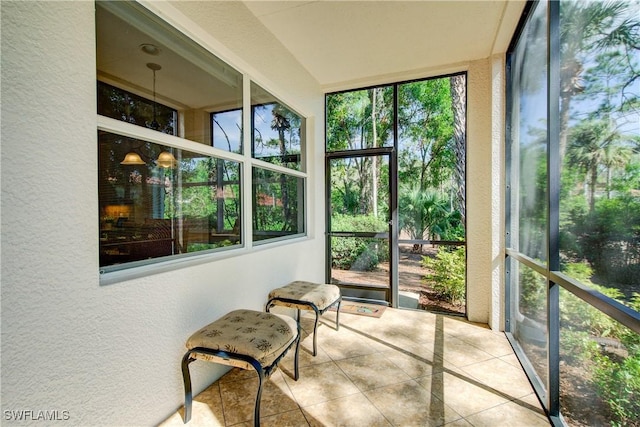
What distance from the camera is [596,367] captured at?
134cm

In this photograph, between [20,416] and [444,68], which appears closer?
[20,416]

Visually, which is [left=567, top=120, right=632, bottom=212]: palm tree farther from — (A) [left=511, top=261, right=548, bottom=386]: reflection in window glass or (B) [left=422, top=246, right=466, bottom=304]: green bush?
(B) [left=422, top=246, right=466, bottom=304]: green bush

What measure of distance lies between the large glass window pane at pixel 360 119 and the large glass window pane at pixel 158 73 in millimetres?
1759

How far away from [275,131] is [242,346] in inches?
87.0

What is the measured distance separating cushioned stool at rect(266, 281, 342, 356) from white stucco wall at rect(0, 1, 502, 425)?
69 cm

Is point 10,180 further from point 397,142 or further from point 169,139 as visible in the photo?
point 397,142

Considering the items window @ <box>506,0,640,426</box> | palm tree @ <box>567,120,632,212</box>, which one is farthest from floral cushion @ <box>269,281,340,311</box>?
palm tree @ <box>567,120,632,212</box>

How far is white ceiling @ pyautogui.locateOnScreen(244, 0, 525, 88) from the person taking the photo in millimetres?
2354

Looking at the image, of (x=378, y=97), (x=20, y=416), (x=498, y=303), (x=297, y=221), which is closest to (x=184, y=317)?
(x=20, y=416)

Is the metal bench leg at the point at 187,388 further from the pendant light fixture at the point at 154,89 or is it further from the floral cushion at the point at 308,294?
the pendant light fixture at the point at 154,89

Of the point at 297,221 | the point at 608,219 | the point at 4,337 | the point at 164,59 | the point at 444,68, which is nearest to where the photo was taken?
the point at 4,337

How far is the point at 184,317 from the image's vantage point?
1.77m

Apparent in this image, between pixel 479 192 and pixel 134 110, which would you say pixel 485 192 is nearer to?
pixel 479 192

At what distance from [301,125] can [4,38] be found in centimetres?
280
